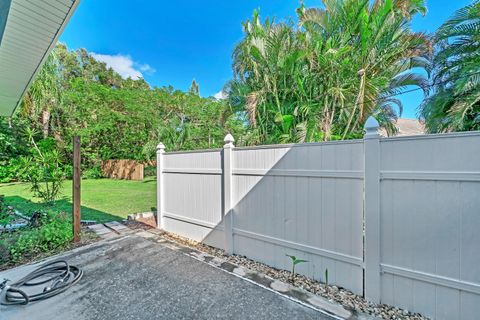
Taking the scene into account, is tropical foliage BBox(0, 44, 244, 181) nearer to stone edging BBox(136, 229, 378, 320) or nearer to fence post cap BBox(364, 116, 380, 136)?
stone edging BBox(136, 229, 378, 320)

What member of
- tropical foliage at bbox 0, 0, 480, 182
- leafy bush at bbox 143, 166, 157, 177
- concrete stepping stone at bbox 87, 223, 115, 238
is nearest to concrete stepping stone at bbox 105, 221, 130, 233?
concrete stepping stone at bbox 87, 223, 115, 238

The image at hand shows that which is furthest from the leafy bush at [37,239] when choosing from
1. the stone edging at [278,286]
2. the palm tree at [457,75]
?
the palm tree at [457,75]

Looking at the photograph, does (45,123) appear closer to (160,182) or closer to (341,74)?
(160,182)

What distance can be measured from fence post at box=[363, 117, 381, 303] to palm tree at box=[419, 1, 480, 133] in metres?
3.16

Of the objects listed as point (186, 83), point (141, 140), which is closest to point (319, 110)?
point (141, 140)

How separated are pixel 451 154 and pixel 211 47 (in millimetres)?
11787

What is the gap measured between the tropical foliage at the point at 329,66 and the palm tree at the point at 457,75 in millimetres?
671

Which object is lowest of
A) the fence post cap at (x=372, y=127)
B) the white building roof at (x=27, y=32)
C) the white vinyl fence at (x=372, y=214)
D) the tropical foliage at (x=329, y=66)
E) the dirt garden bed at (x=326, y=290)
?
the dirt garden bed at (x=326, y=290)

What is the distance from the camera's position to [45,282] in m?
2.70

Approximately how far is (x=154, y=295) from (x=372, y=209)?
94.0 inches

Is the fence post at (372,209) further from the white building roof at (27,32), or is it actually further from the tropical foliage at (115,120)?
the tropical foliage at (115,120)

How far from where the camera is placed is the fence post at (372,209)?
2.25 metres

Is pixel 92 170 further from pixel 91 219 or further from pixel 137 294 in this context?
pixel 137 294

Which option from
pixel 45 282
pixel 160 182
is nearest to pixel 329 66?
pixel 160 182
